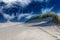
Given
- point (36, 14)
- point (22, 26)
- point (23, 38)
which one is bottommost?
point (23, 38)

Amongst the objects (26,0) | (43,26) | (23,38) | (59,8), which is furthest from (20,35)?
(59,8)

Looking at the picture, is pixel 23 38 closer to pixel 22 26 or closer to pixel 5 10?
pixel 22 26

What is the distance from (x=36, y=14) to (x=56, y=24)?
238mm

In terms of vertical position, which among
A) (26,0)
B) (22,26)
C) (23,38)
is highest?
(26,0)

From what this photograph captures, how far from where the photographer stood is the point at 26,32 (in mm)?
1568

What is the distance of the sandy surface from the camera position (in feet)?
4.99

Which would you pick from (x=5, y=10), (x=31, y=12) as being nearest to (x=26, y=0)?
(x=31, y=12)

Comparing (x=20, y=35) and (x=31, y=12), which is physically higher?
(x=31, y=12)

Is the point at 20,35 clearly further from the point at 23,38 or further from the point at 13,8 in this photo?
the point at 13,8

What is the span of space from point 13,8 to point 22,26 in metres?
0.22

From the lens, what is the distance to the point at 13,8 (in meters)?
1.65

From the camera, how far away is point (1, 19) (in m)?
1.63

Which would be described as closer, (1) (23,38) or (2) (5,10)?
(1) (23,38)

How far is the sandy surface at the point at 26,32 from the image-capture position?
4.99 ft
